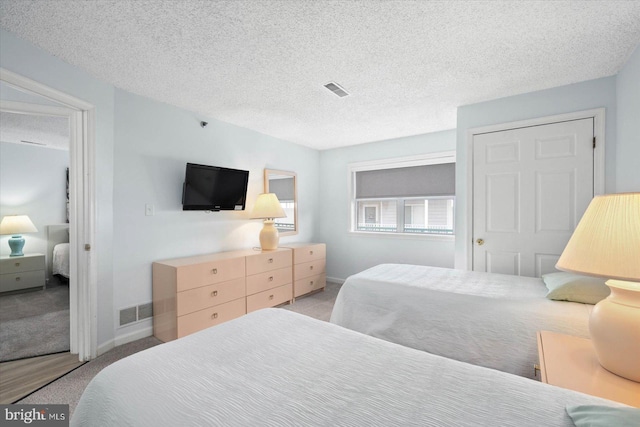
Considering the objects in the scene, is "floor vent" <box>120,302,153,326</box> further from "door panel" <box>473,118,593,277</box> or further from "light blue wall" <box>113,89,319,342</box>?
"door panel" <box>473,118,593,277</box>

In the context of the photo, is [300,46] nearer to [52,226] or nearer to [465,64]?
[465,64]

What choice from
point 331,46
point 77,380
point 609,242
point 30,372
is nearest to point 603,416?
point 609,242

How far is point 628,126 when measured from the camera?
214 centimetres

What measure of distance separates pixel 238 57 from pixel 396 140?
9.40 ft

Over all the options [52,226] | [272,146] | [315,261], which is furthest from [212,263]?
[52,226]

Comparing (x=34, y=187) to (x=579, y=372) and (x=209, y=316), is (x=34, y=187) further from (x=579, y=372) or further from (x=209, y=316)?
(x=579, y=372)

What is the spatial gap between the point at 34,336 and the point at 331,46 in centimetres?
376

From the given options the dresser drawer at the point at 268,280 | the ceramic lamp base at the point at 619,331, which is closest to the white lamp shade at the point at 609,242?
the ceramic lamp base at the point at 619,331

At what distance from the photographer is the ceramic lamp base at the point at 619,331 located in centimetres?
98

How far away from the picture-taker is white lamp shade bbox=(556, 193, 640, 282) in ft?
3.14

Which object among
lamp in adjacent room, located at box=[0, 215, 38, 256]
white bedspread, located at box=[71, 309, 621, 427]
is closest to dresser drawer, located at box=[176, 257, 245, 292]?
white bedspread, located at box=[71, 309, 621, 427]

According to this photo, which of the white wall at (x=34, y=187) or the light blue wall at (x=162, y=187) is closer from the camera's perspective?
the light blue wall at (x=162, y=187)

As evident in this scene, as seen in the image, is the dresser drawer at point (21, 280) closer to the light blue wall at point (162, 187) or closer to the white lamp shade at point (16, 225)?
the white lamp shade at point (16, 225)

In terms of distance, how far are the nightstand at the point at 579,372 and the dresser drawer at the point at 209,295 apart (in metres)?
2.61
